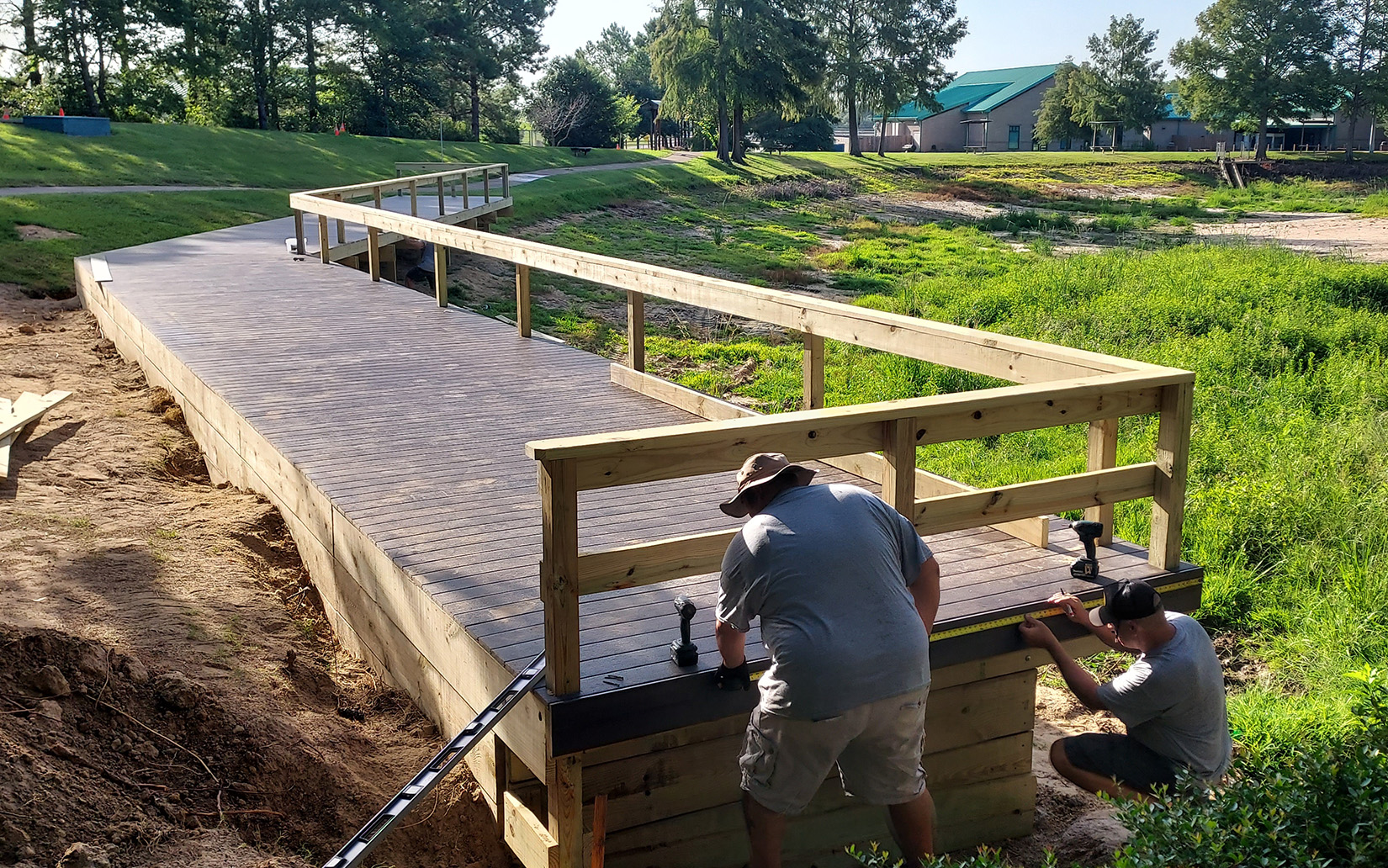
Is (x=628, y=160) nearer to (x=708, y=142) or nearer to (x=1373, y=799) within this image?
(x=708, y=142)

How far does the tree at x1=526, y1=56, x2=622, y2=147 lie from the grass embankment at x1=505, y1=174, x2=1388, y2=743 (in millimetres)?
35877

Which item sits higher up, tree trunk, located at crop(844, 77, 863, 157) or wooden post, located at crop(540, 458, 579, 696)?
tree trunk, located at crop(844, 77, 863, 157)

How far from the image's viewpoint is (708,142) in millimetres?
81188

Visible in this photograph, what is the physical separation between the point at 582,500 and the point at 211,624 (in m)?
1.98

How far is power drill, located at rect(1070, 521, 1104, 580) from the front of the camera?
5.32m

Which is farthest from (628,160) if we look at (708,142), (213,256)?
(213,256)

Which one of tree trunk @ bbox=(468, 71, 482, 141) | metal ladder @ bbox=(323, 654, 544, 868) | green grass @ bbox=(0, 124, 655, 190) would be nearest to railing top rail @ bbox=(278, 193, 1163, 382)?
metal ladder @ bbox=(323, 654, 544, 868)

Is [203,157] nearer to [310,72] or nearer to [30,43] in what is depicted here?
[30,43]

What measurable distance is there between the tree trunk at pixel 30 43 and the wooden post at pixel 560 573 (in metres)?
45.7

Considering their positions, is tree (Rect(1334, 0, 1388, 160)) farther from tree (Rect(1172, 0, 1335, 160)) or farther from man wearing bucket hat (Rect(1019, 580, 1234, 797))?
man wearing bucket hat (Rect(1019, 580, 1234, 797))

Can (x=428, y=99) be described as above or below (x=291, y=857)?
above

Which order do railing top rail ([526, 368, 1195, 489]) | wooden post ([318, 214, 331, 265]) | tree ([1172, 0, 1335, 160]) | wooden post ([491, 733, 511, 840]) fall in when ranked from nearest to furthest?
railing top rail ([526, 368, 1195, 489]) < wooden post ([491, 733, 511, 840]) < wooden post ([318, 214, 331, 265]) < tree ([1172, 0, 1335, 160])

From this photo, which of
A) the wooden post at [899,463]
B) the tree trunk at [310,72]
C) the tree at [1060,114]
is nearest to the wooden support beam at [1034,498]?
the wooden post at [899,463]

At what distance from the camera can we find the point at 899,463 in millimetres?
4758
